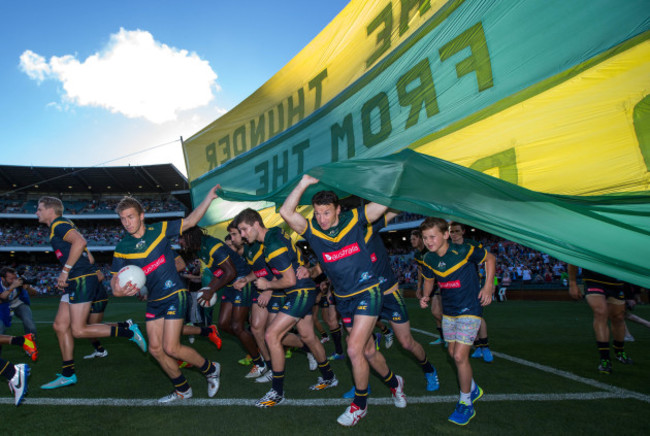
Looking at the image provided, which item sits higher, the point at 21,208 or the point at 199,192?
the point at 21,208

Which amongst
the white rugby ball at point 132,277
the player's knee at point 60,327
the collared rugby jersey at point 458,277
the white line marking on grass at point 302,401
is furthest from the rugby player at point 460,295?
the player's knee at point 60,327

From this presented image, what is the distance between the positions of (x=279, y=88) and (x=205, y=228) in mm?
3152

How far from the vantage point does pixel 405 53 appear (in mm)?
4043

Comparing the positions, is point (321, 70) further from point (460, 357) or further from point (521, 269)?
point (521, 269)

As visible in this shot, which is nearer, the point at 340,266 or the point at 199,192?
the point at 340,266

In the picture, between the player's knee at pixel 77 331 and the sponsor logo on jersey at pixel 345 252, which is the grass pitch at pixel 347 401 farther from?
the sponsor logo on jersey at pixel 345 252

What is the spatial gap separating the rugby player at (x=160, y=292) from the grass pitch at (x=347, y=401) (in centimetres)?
44

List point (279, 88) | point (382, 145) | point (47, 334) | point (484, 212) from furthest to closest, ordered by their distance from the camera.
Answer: point (47, 334)
point (279, 88)
point (382, 145)
point (484, 212)

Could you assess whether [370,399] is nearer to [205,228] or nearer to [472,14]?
[472,14]

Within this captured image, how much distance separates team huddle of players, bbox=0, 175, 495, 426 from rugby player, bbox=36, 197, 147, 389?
1 cm

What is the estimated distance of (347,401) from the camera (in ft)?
14.4

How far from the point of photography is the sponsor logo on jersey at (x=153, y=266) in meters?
4.59

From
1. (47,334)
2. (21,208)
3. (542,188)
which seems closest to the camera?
(542,188)

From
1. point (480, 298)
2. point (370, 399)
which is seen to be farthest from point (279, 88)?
point (370, 399)
